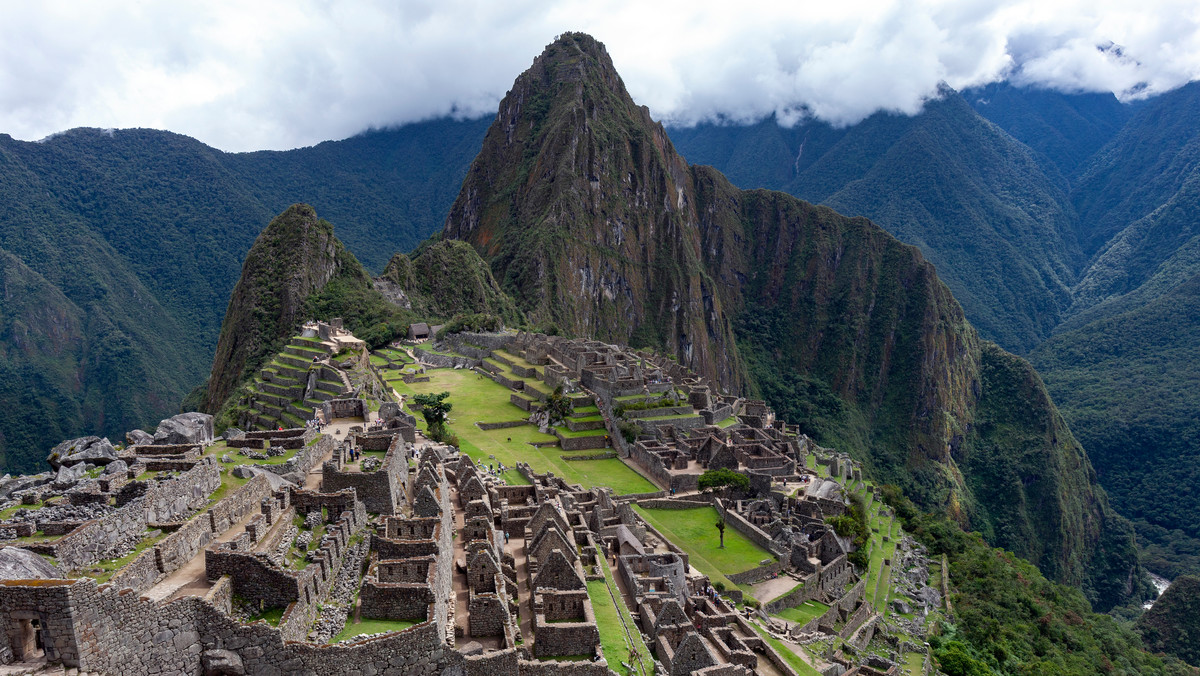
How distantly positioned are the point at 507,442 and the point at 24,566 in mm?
35002

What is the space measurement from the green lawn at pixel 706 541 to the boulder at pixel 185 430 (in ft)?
67.3

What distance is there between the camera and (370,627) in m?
13.6

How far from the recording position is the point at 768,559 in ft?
116

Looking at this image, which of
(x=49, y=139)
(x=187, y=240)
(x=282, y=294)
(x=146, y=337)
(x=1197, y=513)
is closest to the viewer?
(x=282, y=294)

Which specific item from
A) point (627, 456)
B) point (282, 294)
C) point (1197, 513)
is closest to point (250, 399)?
point (627, 456)

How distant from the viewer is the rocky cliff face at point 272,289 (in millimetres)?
74688

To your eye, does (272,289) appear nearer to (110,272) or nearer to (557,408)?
(110,272)

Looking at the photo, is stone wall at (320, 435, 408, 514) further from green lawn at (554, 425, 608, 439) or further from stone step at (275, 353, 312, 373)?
green lawn at (554, 425, 608, 439)

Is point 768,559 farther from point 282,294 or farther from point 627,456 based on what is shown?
point 282,294

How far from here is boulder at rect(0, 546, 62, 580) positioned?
10.5 metres

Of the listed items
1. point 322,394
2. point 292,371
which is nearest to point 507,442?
point 322,394

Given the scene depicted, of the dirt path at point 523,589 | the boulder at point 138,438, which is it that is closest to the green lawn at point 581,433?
the dirt path at point 523,589

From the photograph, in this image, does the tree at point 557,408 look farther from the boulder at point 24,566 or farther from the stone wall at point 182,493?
the boulder at point 24,566

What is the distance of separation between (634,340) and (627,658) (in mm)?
164355
